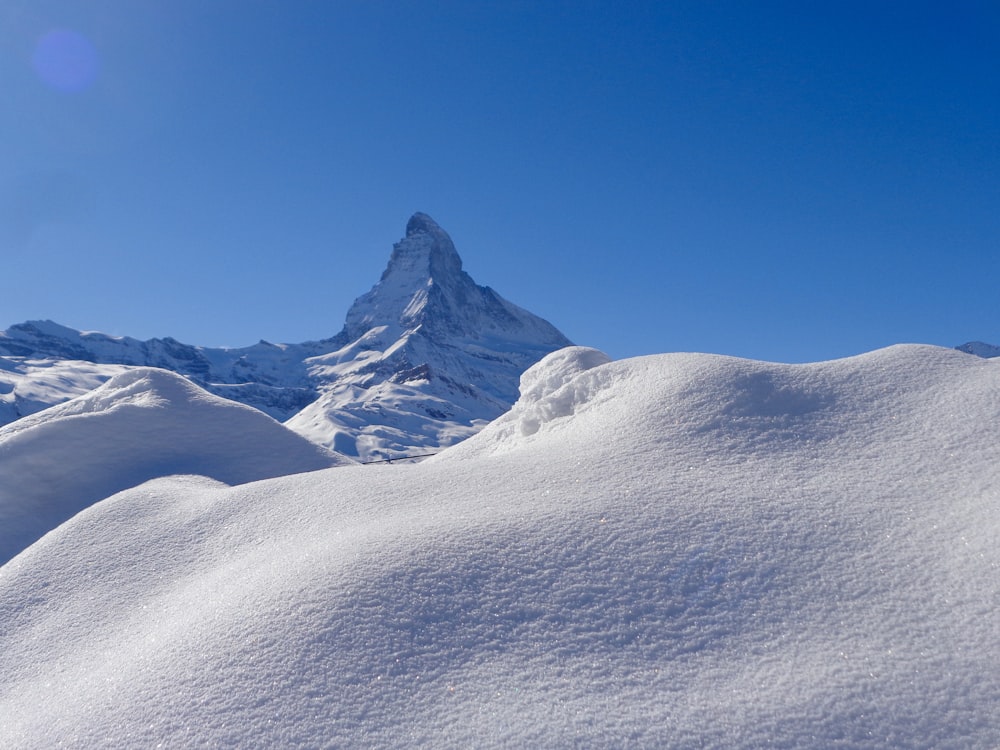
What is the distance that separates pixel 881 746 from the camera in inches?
126

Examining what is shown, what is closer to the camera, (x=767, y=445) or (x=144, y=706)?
(x=144, y=706)

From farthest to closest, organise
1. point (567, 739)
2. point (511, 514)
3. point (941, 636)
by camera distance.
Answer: point (511, 514), point (941, 636), point (567, 739)

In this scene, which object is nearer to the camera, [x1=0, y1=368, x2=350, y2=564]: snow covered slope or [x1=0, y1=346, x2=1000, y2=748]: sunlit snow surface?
[x1=0, y1=346, x2=1000, y2=748]: sunlit snow surface

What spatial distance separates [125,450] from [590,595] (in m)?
7.80

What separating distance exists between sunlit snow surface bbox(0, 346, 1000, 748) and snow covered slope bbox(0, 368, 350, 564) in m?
2.47

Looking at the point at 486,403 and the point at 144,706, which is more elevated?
the point at 486,403

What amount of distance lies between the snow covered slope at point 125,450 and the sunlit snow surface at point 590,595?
8.10 feet

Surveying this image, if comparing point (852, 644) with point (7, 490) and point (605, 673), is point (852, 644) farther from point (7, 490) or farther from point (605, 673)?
point (7, 490)

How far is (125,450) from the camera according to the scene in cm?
980

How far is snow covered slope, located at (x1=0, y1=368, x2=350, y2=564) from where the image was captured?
29.6 ft

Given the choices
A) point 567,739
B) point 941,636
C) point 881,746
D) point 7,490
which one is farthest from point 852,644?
point 7,490

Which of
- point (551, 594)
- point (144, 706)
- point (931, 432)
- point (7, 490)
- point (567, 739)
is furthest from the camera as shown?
point (7, 490)

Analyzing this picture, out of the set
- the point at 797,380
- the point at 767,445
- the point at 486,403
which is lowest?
the point at 767,445

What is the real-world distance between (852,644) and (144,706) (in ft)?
12.5
